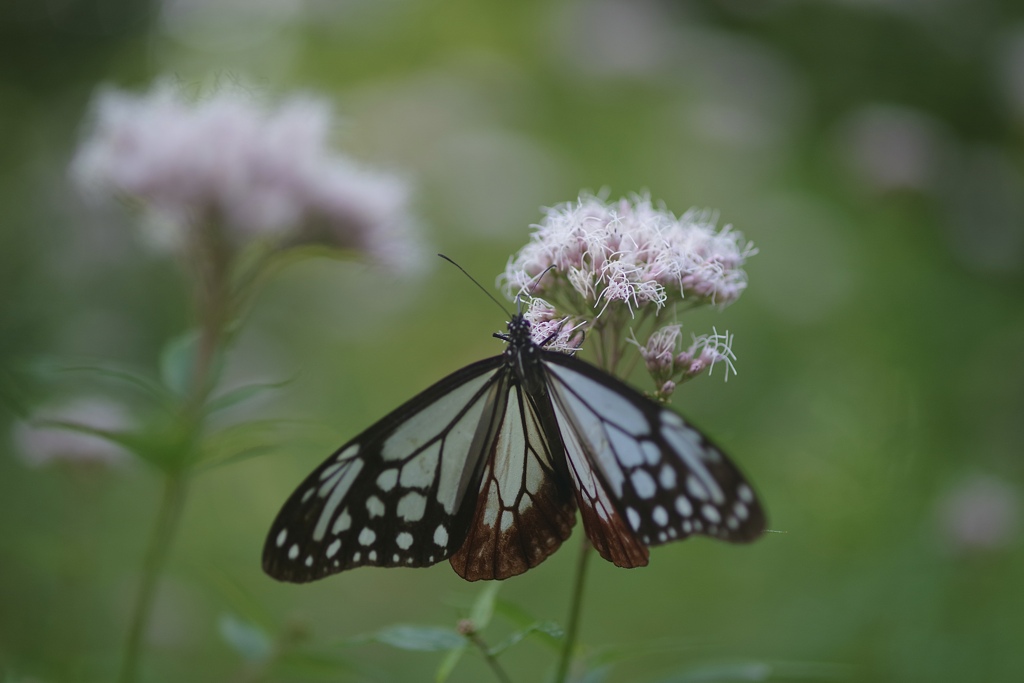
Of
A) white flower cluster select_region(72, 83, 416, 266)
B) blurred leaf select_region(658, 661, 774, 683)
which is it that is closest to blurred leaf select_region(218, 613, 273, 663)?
blurred leaf select_region(658, 661, 774, 683)

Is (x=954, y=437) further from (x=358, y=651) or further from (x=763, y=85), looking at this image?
(x=763, y=85)

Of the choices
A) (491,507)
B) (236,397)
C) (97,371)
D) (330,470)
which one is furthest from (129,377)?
(491,507)

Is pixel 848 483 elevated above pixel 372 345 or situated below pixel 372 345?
below

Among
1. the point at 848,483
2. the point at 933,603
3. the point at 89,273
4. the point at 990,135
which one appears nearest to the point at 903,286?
the point at 848,483

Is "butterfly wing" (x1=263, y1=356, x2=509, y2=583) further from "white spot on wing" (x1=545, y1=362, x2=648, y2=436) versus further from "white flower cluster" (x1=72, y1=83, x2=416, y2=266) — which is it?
"white flower cluster" (x1=72, y1=83, x2=416, y2=266)

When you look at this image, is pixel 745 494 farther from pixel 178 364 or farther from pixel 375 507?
pixel 178 364
